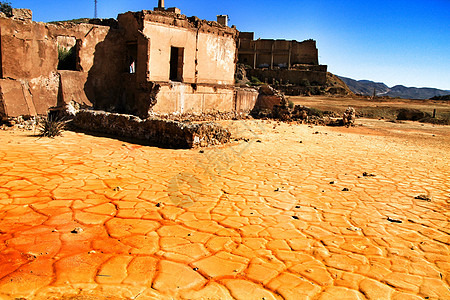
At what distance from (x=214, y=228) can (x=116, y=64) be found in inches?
404

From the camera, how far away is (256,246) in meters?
3.55

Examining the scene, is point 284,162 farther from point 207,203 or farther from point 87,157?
point 87,157

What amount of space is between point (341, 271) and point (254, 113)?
14.3 meters

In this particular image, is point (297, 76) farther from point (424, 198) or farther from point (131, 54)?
point (424, 198)

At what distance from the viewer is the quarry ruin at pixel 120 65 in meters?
9.91

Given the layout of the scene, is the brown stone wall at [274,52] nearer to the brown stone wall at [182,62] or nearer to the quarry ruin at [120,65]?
the quarry ruin at [120,65]

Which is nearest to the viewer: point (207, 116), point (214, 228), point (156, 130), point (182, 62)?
point (214, 228)

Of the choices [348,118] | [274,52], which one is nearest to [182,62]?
[348,118]

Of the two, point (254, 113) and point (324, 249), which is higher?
point (254, 113)

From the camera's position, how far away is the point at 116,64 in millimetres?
12461

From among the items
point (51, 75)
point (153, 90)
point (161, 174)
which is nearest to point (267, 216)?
point (161, 174)

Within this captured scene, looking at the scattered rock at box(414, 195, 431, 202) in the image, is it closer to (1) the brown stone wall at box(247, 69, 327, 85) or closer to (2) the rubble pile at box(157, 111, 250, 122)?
(2) the rubble pile at box(157, 111, 250, 122)

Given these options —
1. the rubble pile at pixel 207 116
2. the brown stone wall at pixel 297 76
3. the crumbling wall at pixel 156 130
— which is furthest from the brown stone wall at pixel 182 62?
the brown stone wall at pixel 297 76

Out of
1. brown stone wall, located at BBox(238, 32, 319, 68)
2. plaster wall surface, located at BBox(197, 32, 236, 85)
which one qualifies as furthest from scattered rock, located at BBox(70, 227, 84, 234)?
brown stone wall, located at BBox(238, 32, 319, 68)
